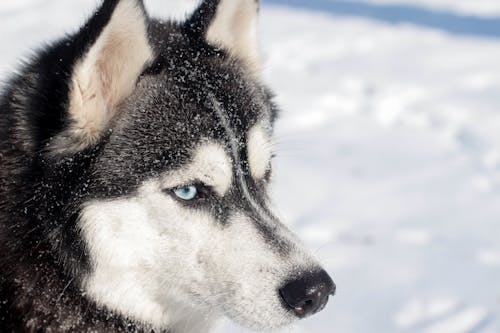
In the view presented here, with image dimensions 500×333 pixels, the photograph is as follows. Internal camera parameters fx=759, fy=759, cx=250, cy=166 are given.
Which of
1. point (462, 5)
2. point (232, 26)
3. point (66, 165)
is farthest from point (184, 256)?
point (462, 5)

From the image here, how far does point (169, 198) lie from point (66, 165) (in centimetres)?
33

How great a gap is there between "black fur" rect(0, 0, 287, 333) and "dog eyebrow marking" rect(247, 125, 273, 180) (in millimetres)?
36

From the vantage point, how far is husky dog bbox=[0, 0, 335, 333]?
230 cm

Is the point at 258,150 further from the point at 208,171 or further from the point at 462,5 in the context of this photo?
the point at 462,5

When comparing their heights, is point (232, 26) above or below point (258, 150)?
above

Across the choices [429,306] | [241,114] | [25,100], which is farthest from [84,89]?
[429,306]

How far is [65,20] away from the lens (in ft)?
25.0

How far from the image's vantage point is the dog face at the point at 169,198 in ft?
7.60

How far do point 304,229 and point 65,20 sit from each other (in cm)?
415

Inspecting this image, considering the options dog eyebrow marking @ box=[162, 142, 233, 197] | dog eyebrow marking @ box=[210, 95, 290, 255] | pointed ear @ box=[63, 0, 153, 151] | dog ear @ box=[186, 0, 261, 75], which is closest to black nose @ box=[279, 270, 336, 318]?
dog eyebrow marking @ box=[210, 95, 290, 255]

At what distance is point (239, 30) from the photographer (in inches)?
115

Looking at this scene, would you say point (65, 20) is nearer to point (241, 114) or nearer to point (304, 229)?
point (304, 229)

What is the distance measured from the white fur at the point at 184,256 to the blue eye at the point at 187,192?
29 mm

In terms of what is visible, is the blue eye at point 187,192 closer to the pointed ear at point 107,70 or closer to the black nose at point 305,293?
the pointed ear at point 107,70
